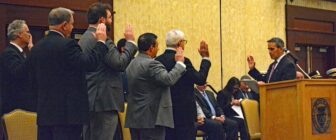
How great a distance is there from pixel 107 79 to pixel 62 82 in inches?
26.1

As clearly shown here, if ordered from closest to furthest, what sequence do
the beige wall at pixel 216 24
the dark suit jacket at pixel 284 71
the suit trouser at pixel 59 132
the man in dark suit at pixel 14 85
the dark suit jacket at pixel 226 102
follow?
1. the suit trouser at pixel 59 132
2. the man in dark suit at pixel 14 85
3. the dark suit jacket at pixel 284 71
4. the dark suit jacket at pixel 226 102
5. the beige wall at pixel 216 24

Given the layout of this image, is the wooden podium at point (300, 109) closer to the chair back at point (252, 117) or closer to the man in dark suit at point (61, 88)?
the chair back at point (252, 117)

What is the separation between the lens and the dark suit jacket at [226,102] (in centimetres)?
834

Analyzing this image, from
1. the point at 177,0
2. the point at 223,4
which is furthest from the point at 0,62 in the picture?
the point at 223,4

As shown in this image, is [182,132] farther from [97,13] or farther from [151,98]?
[97,13]

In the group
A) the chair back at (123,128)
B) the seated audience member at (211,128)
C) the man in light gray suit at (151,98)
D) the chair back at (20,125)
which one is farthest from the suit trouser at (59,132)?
the seated audience member at (211,128)

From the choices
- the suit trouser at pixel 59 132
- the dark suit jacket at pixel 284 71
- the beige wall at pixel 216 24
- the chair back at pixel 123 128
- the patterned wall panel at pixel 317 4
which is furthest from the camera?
the patterned wall panel at pixel 317 4

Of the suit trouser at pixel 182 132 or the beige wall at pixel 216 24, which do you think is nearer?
the suit trouser at pixel 182 132

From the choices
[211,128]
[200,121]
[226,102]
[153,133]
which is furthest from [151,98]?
[226,102]

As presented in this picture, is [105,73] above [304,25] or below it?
below

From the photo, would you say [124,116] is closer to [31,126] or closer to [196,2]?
[31,126]

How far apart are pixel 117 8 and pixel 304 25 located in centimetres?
420

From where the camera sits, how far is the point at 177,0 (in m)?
9.16

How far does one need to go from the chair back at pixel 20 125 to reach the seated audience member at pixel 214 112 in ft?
9.35
